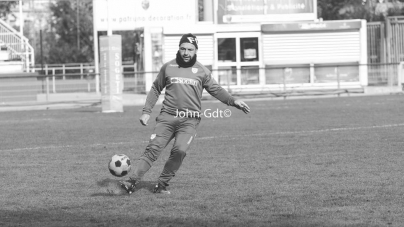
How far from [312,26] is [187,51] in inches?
1147

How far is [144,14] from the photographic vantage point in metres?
39.9

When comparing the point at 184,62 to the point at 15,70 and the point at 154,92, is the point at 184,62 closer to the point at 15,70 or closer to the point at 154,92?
the point at 154,92

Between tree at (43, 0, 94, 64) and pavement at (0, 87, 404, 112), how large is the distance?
35097 millimetres

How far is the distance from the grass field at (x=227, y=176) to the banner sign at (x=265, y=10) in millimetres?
16725

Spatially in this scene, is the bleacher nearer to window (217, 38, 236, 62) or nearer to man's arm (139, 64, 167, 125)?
window (217, 38, 236, 62)

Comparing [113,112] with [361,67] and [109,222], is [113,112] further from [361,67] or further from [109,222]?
[109,222]

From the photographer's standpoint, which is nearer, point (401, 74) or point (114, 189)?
point (114, 189)

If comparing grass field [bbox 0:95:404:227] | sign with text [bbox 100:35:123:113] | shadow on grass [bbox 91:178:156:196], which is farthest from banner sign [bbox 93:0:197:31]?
shadow on grass [bbox 91:178:156:196]

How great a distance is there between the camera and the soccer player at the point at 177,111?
10141 millimetres

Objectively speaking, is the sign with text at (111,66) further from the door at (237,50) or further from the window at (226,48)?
the window at (226,48)

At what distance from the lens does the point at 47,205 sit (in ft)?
30.9

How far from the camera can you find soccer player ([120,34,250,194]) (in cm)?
1014

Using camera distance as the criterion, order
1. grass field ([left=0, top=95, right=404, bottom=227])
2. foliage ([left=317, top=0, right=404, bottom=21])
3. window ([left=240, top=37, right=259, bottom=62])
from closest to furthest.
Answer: grass field ([left=0, top=95, right=404, bottom=227]), window ([left=240, top=37, right=259, bottom=62]), foliage ([left=317, top=0, right=404, bottom=21])

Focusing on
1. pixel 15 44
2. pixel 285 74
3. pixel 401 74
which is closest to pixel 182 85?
pixel 285 74
